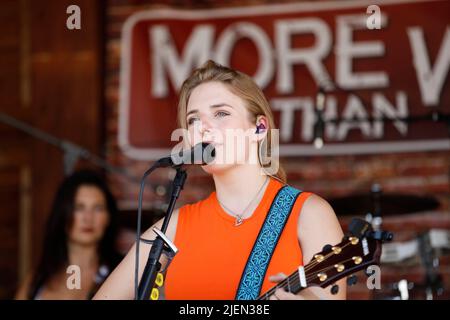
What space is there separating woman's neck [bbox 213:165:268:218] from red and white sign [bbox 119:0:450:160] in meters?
2.03

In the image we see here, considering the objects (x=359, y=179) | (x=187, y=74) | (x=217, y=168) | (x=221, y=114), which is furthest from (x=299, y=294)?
(x=187, y=74)

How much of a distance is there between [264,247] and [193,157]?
0.38 m

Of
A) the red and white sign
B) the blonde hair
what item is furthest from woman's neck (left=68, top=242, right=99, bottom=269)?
the blonde hair

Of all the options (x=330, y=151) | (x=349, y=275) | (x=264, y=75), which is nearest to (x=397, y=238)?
(x=330, y=151)

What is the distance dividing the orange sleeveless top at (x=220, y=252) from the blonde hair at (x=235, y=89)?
0.67 ft

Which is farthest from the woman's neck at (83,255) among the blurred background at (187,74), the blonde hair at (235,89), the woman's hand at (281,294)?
the woman's hand at (281,294)

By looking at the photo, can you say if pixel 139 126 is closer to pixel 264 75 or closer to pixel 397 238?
pixel 264 75

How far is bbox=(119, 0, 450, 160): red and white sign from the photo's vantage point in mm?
4781

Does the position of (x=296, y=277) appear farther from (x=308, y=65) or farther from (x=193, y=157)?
(x=308, y=65)

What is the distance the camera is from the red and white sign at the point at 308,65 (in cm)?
478

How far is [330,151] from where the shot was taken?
16.1 ft

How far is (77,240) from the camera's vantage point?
168 inches

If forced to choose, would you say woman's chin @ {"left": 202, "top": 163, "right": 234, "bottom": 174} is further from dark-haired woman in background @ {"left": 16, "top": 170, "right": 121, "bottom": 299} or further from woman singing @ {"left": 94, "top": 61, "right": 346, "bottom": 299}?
dark-haired woman in background @ {"left": 16, "top": 170, "right": 121, "bottom": 299}
